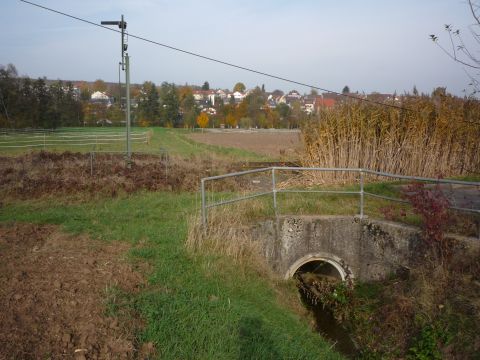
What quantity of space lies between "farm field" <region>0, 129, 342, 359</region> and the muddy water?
511 millimetres

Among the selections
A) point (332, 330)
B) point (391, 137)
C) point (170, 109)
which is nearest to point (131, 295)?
point (332, 330)

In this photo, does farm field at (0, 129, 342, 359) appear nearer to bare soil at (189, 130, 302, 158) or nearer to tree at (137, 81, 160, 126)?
bare soil at (189, 130, 302, 158)

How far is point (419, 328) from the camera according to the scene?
20.0ft

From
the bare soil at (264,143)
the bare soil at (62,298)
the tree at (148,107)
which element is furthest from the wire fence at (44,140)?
the tree at (148,107)

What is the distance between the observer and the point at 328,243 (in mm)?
8625

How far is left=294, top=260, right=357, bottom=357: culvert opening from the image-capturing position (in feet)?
23.1

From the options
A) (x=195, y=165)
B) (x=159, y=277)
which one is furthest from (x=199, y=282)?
(x=195, y=165)

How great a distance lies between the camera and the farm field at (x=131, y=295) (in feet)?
14.8

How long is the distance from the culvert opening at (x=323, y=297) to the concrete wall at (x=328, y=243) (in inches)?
15.8

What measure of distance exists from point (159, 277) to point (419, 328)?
3626 millimetres

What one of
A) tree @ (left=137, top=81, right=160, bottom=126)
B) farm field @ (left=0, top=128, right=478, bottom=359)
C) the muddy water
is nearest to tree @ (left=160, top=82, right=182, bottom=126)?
tree @ (left=137, top=81, right=160, bottom=126)

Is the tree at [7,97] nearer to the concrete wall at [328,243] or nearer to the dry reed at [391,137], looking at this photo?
the dry reed at [391,137]

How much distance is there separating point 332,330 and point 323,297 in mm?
1014

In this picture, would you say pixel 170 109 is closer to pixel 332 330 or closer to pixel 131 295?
pixel 332 330
